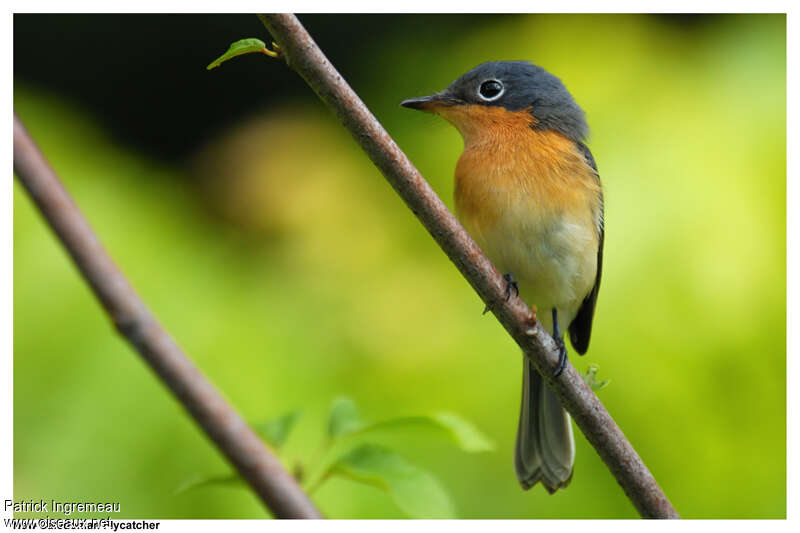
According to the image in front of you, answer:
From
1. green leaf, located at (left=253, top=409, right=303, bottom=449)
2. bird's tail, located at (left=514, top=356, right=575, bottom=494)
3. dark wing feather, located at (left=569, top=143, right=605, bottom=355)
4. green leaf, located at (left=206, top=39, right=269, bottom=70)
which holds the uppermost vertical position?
green leaf, located at (left=206, top=39, right=269, bottom=70)

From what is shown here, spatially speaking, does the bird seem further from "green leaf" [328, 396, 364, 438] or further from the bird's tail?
"green leaf" [328, 396, 364, 438]

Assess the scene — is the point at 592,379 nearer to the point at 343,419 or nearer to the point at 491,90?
the point at 343,419

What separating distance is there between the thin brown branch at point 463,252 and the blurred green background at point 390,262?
1168mm

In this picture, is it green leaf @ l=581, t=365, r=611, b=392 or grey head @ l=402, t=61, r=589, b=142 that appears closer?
green leaf @ l=581, t=365, r=611, b=392

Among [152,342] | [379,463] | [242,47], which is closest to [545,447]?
[379,463]

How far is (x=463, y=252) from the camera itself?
54.5 inches

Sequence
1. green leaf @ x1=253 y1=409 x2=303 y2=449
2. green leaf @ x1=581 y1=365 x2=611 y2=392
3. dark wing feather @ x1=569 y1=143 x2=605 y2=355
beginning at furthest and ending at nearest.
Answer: dark wing feather @ x1=569 y1=143 x2=605 y2=355
green leaf @ x1=581 y1=365 x2=611 y2=392
green leaf @ x1=253 y1=409 x2=303 y2=449

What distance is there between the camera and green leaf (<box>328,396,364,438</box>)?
4.82 feet

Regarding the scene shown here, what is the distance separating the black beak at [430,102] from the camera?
240cm

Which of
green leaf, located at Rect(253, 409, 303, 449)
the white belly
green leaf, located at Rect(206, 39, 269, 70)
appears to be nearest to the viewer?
green leaf, located at Rect(206, 39, 269, 70)

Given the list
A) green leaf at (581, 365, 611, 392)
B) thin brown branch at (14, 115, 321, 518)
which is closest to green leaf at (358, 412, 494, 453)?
green leaf at (581, 365, 611, 392)

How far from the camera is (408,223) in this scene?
11.5 feet

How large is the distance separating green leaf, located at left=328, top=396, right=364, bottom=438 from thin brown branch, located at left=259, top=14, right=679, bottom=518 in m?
0.31

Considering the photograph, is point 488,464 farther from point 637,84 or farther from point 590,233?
point 637,84
